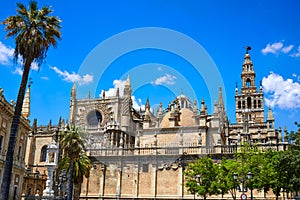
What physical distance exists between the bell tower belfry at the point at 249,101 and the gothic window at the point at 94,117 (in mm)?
25280

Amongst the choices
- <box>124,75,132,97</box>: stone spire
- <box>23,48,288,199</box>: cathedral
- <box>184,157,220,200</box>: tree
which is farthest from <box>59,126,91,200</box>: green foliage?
<box>124,75,132,97</box>: stone spire

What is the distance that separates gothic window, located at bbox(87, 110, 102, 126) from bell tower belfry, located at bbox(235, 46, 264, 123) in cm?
2528

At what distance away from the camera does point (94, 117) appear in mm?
51312

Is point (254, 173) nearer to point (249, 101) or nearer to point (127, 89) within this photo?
point (127, 89)

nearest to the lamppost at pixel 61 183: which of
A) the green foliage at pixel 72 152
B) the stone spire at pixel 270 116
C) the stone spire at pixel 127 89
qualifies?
the green foliage at pixel 72 152

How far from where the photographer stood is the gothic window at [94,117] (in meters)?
50.6

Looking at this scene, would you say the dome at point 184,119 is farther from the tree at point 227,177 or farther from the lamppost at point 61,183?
the lamppost at point 61,183

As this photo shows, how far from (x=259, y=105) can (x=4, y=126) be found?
152 feet

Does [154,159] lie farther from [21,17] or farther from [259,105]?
[259,105]

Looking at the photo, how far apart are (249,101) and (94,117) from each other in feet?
95.5

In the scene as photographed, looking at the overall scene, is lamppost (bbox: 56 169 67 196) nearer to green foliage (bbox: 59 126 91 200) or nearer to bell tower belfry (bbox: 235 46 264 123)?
green foliage (bbox: 59 126 91 200)

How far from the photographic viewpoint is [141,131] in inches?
1606

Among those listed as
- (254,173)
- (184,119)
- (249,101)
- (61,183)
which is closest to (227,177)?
(254,173)

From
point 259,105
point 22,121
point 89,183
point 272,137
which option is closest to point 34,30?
point 22,121
